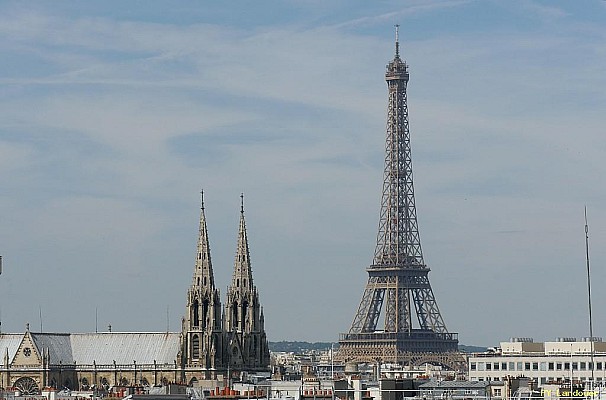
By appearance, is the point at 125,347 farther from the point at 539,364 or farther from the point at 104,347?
the point at 539,364

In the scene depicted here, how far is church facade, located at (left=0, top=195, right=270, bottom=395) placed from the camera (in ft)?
594

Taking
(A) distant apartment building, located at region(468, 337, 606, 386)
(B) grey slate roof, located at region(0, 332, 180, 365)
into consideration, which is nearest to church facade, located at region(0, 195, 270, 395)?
(B) grey slate roof, located at region(0, 332, 180, 365)

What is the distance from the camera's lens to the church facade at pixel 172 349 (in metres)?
181

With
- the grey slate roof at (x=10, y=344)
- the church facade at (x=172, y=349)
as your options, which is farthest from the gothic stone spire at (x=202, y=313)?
the grey slate roof at (x=10, y=344)

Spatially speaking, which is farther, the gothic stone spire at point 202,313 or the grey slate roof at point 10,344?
the grey slate roof at point 10,344

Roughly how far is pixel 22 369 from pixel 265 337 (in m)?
21.5

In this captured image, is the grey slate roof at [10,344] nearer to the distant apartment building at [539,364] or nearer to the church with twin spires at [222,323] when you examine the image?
the church with twin spires at [222,323]

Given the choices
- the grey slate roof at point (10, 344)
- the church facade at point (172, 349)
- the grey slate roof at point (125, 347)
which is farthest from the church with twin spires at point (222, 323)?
the grey slate roof at point (10, 344)

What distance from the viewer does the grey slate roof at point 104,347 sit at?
19075 cm

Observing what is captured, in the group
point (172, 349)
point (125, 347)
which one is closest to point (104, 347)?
point (125, 347)

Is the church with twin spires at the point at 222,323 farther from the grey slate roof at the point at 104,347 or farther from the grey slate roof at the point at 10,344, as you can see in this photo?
the grey slate roof at the point at 10,344

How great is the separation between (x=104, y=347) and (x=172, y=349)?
8.14 metres

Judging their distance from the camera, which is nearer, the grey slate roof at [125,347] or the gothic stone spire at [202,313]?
the gothic stone spire at [202,313]

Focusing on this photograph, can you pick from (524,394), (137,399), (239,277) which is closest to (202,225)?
(239,277)
